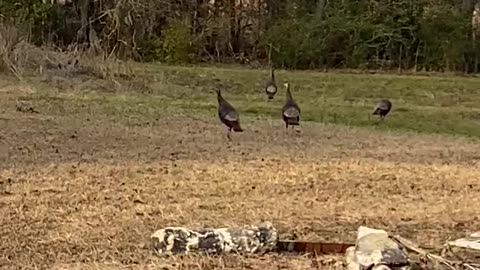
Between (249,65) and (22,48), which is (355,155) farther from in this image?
(249,65)

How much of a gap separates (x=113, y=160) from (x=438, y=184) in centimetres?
323

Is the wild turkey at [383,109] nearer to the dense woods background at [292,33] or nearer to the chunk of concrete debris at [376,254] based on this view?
the dense woods background at [292,33]

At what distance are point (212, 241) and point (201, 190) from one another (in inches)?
93.2

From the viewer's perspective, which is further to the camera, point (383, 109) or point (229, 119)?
point (383, 109)

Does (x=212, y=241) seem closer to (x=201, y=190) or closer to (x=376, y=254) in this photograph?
(x=376, y=254)

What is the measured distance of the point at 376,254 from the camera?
575 cm

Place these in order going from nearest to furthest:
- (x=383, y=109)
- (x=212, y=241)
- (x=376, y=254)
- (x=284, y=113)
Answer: (x=376, y=254), (x=212, y=241), (x=284, y=113), (x=383, y=109)

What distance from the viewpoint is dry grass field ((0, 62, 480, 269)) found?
273 inches

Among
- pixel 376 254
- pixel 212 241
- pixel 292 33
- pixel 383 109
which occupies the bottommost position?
pixel 383 109

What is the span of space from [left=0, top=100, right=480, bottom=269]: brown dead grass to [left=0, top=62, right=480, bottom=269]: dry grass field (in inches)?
0.6

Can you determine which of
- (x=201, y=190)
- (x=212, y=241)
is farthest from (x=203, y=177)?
(x=212, y=241)

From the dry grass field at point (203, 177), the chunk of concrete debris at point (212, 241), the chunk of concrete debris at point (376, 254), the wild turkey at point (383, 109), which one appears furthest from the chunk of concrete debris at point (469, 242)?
the wild turkey at point (383, 109)

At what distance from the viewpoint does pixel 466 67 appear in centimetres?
2797

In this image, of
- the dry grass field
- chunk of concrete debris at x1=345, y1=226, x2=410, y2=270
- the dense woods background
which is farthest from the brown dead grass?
the dense woods background
